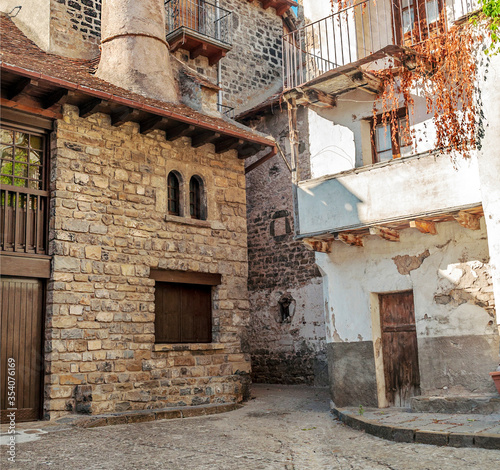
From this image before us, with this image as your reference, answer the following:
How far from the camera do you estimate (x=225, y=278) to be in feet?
38.9

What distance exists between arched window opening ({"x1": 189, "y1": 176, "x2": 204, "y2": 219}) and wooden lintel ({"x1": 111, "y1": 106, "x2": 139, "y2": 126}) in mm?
1909

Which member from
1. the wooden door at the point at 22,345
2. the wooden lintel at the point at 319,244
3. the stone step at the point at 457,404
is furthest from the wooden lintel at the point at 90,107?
the stone step at the point at 457,404

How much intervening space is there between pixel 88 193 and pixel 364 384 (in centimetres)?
536

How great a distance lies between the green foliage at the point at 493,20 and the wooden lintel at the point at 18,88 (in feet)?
20.3

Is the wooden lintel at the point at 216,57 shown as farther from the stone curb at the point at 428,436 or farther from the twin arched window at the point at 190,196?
the stone curb at the point at 428,436

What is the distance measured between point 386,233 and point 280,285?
6602mm

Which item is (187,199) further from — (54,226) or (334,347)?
(334,347)

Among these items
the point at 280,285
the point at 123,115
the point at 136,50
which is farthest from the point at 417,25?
the point at 280,285

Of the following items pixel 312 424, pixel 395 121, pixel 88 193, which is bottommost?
pixel 312 424

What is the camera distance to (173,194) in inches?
455

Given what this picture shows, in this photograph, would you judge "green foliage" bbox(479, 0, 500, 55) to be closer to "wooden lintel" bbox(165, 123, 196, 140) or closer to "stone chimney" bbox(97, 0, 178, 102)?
"wooden lintel" bbox(165, 123, 196, 140)

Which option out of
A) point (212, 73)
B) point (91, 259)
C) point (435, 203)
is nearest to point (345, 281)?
point (435, 203)

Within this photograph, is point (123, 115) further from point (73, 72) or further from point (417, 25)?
point (417, 25)

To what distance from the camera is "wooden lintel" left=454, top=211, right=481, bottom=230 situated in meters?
8.33
